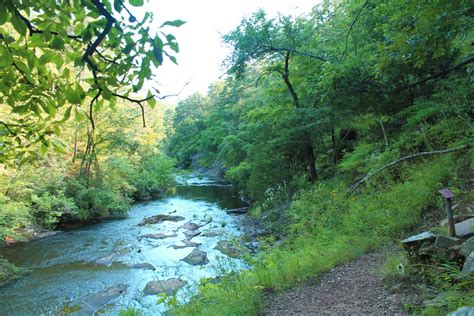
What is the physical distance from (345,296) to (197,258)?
23.6ft

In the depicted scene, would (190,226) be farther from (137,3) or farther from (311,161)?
(137,3)

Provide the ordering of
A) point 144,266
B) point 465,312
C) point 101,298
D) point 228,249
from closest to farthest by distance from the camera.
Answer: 1. point 465,312
2. point 101,298
3. point 144,266
4. point 228,249

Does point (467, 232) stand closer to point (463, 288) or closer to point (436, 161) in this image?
point (463, 288)

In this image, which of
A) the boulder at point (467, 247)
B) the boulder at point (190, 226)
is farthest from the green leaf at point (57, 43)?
the boulder at point (190, 226)

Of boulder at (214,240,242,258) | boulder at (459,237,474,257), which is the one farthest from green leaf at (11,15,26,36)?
Answer: boulder at (214,240,242,258)

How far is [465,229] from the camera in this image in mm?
3949

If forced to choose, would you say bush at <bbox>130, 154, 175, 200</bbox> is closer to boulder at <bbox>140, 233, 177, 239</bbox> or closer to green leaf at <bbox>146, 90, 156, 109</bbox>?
boulder at <bbox>140, 233, 177, 239</bbox>

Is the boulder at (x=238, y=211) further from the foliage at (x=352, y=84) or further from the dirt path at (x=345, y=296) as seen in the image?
the dirt path at (x=345, y=296)

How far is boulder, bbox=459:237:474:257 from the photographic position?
3.39 m

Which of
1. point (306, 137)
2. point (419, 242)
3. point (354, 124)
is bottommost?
point (419, 242)

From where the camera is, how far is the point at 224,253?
10828mm

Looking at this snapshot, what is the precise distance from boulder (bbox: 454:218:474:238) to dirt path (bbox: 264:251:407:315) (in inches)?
43.5

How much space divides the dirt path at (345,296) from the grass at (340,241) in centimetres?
24

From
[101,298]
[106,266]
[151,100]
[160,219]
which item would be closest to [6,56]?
[151,100]
